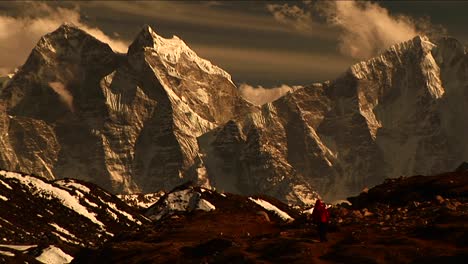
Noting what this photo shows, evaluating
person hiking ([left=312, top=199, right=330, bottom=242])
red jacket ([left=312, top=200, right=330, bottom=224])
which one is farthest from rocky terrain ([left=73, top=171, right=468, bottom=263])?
red jacket ([left=312, top=200, right=330, bottom=224])

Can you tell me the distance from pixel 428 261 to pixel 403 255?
8.41 feet

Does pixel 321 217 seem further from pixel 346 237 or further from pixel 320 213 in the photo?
pixel 346 237

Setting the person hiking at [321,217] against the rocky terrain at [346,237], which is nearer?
the rocky terrain at [346,237]

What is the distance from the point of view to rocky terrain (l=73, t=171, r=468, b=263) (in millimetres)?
81562

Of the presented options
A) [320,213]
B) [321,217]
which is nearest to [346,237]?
[321,217]

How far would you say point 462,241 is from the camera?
82.9 meters

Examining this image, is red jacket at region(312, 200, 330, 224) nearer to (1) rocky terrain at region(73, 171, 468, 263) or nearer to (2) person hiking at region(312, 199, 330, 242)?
(2) person hiking at region(312, 199, 330, 242)

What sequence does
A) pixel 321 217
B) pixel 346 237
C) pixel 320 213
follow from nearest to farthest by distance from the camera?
pixel 320 213 < pixel 321 217 < pixel 346 237

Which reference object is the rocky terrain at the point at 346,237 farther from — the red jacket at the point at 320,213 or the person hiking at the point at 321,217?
the red jacket at the point at 320,213

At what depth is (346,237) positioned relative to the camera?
89250 mm

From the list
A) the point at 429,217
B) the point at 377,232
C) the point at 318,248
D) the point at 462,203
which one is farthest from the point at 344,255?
the point at 462,203

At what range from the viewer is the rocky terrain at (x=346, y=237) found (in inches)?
3211

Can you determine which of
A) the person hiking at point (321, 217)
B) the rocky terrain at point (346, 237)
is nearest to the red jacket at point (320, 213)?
the person hiking at point (321, 217)

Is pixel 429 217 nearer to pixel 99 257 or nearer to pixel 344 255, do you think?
pixel 344 255
